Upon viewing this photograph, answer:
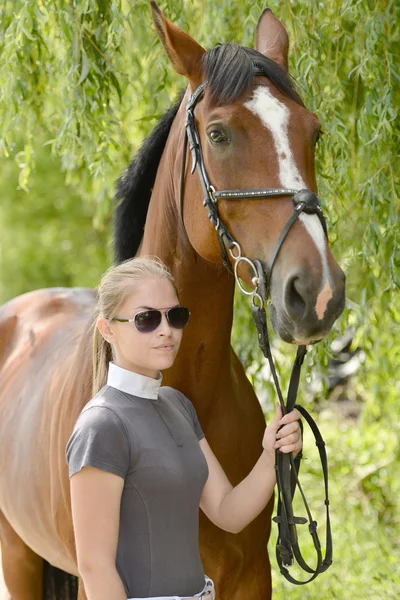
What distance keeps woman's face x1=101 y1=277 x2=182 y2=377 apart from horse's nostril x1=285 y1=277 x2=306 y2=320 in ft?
0.93

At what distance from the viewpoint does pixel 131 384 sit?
2.05 m

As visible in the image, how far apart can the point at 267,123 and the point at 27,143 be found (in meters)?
2.43

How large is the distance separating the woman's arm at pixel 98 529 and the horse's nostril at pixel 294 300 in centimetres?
55

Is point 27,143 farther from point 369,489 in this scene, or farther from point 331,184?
point 369,489

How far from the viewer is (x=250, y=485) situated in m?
2.19

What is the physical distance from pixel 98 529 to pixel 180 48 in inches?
52.5

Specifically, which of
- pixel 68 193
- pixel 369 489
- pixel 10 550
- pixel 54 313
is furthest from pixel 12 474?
pixel 68 193

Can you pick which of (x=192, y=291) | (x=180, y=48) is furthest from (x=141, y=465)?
(x=180, y=48)

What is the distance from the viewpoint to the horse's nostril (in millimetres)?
1980

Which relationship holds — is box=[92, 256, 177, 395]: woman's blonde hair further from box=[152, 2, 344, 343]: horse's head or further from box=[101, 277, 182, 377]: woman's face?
box=[152, 2, 344, 343]: horse's head

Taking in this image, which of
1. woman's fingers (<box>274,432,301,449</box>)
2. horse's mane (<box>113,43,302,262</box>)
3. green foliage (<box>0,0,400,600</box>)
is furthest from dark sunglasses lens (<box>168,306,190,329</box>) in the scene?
green foliage (<box>0,0,400,600</box>)

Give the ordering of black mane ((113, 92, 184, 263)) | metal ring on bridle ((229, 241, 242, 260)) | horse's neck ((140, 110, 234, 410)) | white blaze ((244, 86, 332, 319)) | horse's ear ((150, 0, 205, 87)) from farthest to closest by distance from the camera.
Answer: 1. black mane ((113, 92, 184, 263))
2. horse's neck ((140, 110, 234, 410))
3. horse's ear ((150, 0, 205, 87))
4. metal ring on bridle ((229, 241, 242, 260))
5. white blaze ((244, 86, 332, 319))

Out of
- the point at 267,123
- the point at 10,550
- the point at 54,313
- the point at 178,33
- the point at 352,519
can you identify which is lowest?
the point at 352,519

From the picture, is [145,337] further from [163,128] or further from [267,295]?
[163,128]
